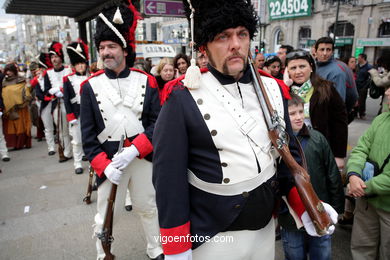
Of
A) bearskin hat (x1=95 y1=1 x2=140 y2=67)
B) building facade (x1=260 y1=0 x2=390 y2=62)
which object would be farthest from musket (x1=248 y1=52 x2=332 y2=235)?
building facade (x1=260 y1=0 x2=390 y2=62)

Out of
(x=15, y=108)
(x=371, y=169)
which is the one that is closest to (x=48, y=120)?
(x=15, y=108)

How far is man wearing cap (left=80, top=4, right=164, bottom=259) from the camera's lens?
8.95 ft

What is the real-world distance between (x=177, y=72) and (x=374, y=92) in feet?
11.5

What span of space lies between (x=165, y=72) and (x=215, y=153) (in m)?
3.80

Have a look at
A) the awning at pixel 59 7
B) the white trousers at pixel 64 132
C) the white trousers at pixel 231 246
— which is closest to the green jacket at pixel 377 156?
the white trousers at pixel 231 246

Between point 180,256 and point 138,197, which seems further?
point 138,197

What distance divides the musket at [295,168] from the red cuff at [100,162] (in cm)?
157

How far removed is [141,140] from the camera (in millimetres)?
2719

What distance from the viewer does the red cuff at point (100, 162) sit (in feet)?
8.60

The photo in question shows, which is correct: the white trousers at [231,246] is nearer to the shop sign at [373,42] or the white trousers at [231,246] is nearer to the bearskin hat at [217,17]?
the bearskin hat at [217,17]

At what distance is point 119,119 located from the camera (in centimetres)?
278

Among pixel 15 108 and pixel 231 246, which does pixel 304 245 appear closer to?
pixel 231 246

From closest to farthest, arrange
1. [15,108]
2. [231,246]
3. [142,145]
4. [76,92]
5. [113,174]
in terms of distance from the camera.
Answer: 1. [231,246]
2. [113,174]
3. [142,145]
4. [76,92]
5. [15,108]

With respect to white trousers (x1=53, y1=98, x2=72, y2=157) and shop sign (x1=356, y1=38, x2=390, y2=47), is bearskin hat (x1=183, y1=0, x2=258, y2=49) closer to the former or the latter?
white trousers (x1=53, y1=98, x2=72, y2=157)
